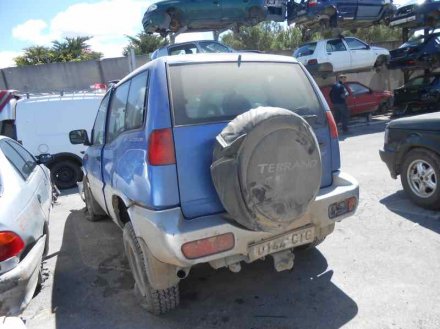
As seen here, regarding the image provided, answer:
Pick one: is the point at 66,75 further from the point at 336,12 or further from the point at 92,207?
the point at 92,207

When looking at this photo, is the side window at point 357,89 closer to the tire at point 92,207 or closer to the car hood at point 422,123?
the car hood at point 422,123

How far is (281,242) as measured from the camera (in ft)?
8.48

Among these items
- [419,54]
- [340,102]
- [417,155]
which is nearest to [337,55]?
[340,102]

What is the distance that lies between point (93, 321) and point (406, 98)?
12211mm

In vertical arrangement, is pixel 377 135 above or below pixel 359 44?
below

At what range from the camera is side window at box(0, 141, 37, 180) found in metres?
3.62

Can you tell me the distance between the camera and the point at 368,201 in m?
4.89

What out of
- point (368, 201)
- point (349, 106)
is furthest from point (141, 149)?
point (349, 106)

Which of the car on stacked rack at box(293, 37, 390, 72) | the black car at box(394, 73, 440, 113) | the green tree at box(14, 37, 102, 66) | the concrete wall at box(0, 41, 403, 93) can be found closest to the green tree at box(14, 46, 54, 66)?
the green tree at box(14, 37, 102, 66)

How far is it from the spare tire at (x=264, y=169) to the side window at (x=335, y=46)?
11066 mm

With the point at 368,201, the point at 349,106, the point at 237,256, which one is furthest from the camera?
the point at 349,106

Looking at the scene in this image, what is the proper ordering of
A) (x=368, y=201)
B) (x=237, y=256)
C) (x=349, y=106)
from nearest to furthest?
(x=237, y=256)
(x=368, y=201)
(x=349, y=106)

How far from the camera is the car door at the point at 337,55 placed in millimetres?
12258

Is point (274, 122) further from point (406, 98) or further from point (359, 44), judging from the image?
point (359, 44)
